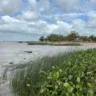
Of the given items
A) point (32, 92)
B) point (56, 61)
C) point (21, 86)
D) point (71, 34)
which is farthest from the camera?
point (71, 34)

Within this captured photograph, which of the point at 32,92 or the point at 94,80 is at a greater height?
the point at 94,80

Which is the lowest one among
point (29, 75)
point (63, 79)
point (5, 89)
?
point (5, 89)

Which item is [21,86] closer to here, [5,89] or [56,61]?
[5,89]

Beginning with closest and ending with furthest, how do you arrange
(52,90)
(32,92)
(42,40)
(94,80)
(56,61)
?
(52,90) < (94,80) < (32,92) < (56,61) < (42,40)

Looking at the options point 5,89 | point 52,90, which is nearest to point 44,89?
point 52,90

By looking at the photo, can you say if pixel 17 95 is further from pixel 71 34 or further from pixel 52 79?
pixel 71 34

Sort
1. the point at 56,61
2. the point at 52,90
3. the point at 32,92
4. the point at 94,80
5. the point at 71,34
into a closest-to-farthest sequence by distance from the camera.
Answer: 1. the point at 52,90
2. the point at 94,80
3. the point at 32,92
4. the point at 56,61
5. the point at 71,34

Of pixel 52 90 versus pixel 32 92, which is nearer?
pixel 52 90

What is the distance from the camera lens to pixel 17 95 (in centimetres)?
935

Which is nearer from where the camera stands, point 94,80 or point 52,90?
point 52,90

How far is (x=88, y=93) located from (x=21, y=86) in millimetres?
5103

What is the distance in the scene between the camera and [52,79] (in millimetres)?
5168

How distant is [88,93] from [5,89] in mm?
6811

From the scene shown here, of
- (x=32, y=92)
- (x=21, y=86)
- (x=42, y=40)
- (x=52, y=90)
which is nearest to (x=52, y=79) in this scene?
(x=52, y=90)
